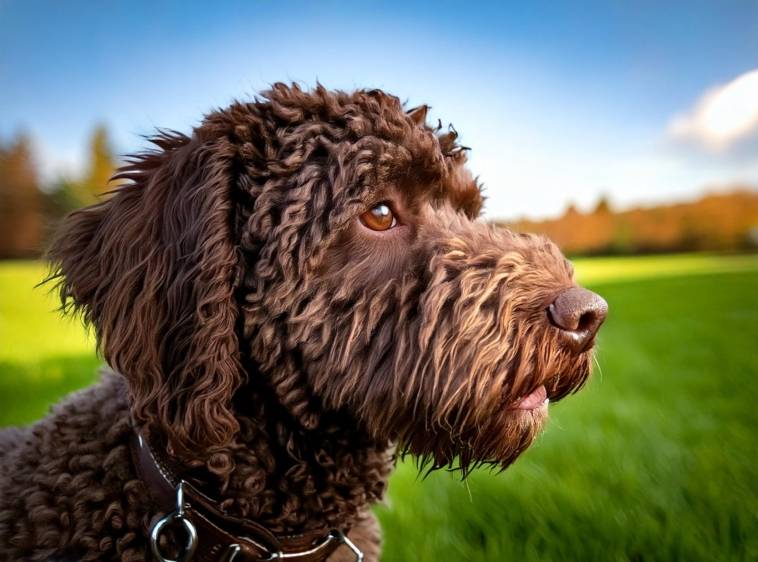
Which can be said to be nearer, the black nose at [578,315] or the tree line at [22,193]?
the black nose at [578,315]

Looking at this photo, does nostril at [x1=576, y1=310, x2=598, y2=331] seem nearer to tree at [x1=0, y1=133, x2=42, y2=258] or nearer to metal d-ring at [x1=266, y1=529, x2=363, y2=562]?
metal d-ring at [x1=266, y1=529, x2=363, y2=562]

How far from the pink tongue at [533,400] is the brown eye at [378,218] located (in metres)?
0.77

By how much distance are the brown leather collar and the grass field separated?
74cm

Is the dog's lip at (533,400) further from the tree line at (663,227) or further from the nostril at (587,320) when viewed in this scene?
the tree line at (663,227)

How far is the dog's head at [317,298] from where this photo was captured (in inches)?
72.0

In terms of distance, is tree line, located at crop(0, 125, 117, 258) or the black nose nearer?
the black nose

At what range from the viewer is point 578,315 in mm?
1770

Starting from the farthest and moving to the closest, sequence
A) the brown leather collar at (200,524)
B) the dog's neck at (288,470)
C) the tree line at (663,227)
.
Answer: the tree line at (663,227), the dog's neck at (288,470), the brown leather collar at (200,524)

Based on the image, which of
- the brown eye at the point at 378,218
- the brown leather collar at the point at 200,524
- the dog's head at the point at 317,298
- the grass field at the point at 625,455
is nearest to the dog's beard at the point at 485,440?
the dog's head at the point at 317,298

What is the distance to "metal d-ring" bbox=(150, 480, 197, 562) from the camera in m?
1.75

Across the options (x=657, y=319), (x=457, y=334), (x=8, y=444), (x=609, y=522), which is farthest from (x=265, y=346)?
(x=657, y=319)

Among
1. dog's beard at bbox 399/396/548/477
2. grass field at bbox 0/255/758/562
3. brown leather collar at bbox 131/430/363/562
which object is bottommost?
grass field at bbox 0/255/758/562

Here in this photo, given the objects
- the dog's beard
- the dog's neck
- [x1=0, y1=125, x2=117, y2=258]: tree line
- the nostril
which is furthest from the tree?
the nostril

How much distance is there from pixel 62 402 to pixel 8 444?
1.13ft
